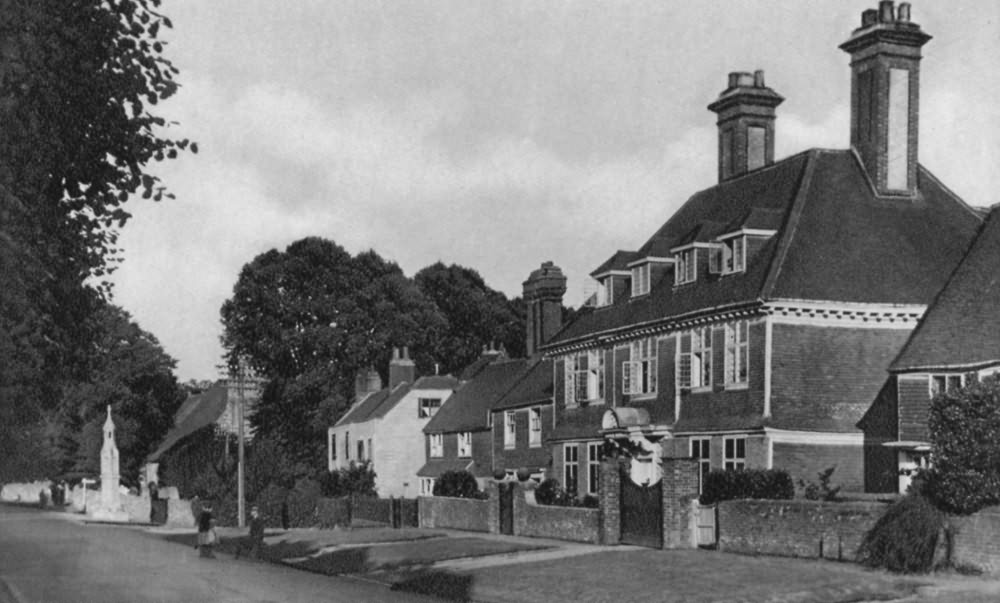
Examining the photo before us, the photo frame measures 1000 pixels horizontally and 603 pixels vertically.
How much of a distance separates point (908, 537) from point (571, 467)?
25.0 metres

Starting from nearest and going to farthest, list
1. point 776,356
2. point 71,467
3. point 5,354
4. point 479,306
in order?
1. point 5,354
2. point 776,356
3. point 479,306
4. point 71,467

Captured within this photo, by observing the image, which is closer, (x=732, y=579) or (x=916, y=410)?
(x=732, y=579)

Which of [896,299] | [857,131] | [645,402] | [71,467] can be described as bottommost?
[71,467]

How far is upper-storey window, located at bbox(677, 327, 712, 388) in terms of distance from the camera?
4031 cm

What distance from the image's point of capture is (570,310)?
9762cm

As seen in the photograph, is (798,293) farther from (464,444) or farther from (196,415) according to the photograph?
(196,415)

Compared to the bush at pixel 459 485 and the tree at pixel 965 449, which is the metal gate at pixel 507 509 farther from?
the tree at pixel 965 449

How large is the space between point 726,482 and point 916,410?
5.45 meters

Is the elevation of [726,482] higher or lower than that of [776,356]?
lower

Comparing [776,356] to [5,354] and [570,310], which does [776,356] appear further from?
[570,310]

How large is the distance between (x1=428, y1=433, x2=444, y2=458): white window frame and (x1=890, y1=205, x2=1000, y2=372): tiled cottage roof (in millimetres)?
35616

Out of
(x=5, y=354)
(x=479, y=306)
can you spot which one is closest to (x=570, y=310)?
(x=479, y=306)

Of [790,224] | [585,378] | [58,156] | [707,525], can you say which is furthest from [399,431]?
[58,156]

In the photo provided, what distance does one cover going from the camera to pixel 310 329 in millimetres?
81750
